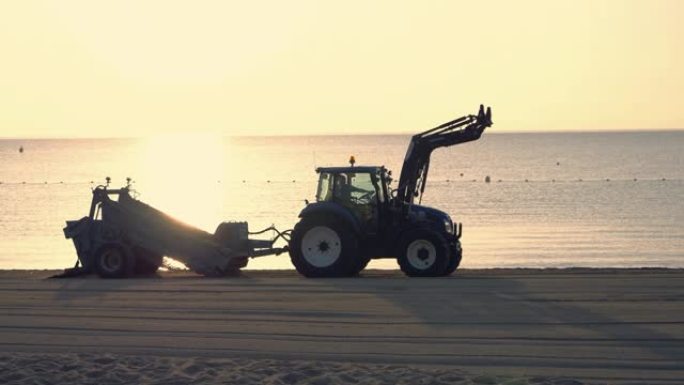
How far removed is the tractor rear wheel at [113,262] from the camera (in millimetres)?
21719

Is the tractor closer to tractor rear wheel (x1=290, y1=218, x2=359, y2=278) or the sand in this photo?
tractor rear wheel (x1=290, y1=218, x2=359, y2=278)

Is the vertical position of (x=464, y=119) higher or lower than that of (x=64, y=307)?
higher

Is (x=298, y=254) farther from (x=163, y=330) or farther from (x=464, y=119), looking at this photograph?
(x=163, y=330)

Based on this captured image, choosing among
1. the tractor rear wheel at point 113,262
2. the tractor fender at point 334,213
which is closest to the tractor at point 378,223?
the tractor fender at point 334,213

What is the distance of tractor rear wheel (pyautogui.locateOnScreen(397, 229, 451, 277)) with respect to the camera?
20703 mm

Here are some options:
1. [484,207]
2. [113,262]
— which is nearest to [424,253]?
[113,262]

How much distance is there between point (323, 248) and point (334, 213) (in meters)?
0.67

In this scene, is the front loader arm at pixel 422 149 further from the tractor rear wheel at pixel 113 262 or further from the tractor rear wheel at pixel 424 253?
the tractor rear wheel at pixel 113 262

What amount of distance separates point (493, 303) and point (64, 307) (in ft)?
19.1

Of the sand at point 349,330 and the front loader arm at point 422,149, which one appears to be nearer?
the sand at point 349,330

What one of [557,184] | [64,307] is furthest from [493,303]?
[557,184]

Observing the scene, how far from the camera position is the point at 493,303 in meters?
17.3

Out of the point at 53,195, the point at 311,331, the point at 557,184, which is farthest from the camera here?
the point at 557,184

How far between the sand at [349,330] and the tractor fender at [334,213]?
1019 millimetres
